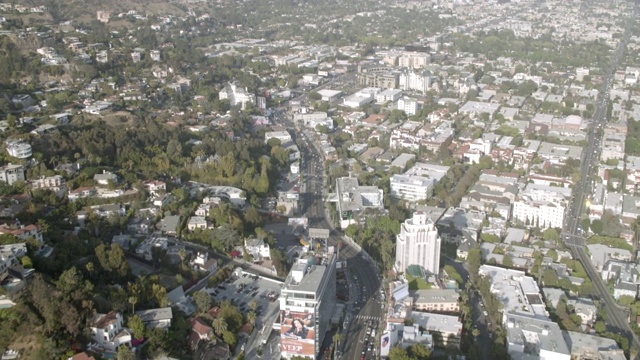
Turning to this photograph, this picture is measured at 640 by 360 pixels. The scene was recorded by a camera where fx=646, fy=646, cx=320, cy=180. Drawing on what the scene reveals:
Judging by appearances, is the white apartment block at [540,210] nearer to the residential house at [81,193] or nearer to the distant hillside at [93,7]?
the residential house at [81,193]

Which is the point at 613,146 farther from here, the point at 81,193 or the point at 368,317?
the point at 81,193

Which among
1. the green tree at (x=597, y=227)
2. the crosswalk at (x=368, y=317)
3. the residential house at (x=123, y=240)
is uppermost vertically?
the residential house at (x=123, y=240)

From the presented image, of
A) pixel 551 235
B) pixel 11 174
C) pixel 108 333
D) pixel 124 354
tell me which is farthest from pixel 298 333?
pixel 11 174

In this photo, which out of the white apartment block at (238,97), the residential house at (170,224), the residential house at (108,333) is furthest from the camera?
the white apartment block at (238,97)

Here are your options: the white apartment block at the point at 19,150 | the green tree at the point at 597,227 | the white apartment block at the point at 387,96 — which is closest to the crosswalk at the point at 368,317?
the green tree at the point at 597,227

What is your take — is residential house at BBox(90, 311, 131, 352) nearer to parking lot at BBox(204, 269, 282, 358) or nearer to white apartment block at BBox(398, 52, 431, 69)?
parking lot at BBox(204, 269, 282, 358)

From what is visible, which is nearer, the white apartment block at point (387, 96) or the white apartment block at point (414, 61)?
the white apartment block at point (387, 96)

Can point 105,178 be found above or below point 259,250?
above
